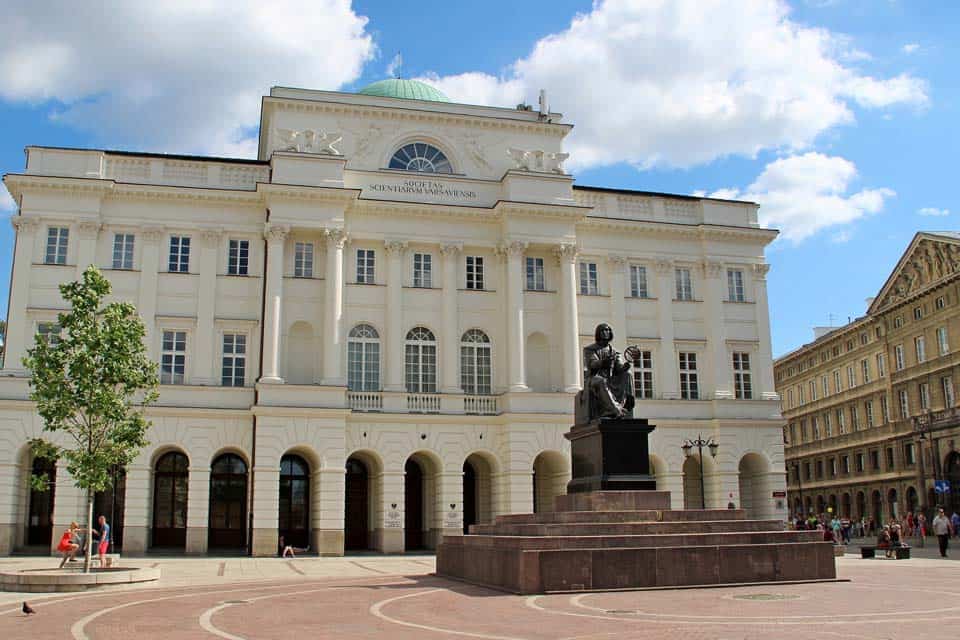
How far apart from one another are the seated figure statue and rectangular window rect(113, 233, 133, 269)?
25782mm

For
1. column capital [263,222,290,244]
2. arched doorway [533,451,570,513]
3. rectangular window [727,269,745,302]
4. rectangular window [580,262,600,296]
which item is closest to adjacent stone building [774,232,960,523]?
rectangular window [727,269,745,302]

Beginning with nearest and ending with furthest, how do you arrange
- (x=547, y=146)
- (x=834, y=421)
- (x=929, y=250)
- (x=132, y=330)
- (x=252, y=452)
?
(x=132, y=330) → (x=252, y=452) → (x=547, y=146) → (x=929, y=250) → (x=834, y=421)

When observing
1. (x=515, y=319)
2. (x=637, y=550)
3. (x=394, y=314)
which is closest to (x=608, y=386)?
(x=637, y=550)

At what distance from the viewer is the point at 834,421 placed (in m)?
79.3

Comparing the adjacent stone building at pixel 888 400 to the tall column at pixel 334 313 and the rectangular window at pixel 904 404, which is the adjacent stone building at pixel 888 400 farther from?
the tall column at pixel 334 313

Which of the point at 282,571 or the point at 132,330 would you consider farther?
the point at 282,571

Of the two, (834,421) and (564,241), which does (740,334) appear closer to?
(564,241)

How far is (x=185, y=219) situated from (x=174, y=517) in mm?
12801

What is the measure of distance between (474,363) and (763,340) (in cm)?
1445

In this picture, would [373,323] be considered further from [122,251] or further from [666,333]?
[666,333]

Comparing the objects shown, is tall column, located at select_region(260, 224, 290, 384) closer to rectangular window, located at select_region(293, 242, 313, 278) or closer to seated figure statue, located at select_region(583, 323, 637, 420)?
rectangular window, located at select_region(293, 242, 313, 278)

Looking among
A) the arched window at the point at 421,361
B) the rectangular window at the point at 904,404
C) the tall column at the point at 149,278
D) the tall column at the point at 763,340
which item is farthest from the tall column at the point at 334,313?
the rectangular window at the point at 904,404

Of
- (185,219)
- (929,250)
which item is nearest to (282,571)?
(185,219)

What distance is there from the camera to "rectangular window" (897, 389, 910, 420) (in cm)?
6756
